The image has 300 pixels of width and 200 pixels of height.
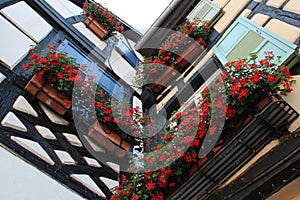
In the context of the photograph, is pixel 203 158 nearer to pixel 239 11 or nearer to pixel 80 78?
pixel 80 78

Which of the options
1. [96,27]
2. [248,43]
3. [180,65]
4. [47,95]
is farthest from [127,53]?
[248,43]

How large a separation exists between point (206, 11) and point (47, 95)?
9.80ft

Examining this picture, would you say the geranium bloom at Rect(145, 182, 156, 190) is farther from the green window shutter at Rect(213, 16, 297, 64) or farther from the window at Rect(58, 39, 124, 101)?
the window at Rect(58, 39, 124, 101)

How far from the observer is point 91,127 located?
4250 millimetres

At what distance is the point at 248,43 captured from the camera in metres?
3.88

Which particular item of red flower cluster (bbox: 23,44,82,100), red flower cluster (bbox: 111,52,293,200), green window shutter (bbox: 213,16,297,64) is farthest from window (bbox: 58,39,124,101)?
red flower cluster (bbox: 111,52,293,200)

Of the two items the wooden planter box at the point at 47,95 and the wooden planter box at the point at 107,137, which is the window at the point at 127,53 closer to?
the wooden planter box at the point at 107,137

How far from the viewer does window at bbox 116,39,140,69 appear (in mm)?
7711

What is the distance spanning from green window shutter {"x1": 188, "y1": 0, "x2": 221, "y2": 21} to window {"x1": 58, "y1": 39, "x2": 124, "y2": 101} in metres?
1.93

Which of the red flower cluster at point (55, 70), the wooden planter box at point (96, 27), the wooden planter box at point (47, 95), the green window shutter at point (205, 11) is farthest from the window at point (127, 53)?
the wooden planter box at point (47, 95)

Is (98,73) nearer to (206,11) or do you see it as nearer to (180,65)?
(180,65)

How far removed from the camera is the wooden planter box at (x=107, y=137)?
4262 millimetres

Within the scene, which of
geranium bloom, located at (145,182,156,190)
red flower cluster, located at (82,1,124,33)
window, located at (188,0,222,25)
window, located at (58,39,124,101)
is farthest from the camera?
red flower cluster, located at (82,1,124,33)

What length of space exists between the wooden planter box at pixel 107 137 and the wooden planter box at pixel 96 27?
3.43 meters
